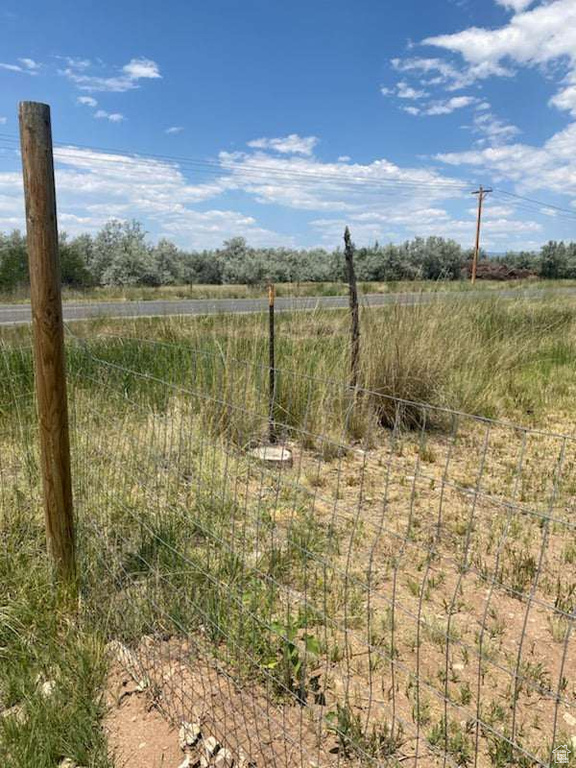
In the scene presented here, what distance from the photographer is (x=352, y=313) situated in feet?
17.1

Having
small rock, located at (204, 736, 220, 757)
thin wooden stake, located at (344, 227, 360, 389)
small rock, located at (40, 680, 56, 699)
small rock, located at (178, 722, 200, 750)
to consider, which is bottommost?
small rock, located at (178, 722, 200, 750)

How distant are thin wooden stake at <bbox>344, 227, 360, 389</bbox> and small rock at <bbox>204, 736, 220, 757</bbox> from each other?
11.5ft

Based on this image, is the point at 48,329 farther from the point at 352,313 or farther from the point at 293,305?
the point at 293,305

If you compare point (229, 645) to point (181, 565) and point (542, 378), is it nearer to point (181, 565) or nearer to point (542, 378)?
point (181, 565)

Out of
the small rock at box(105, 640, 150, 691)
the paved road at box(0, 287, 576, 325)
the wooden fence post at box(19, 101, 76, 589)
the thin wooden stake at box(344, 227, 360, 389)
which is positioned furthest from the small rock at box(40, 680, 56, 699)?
the paved road at box(0, 287, 576, 325)

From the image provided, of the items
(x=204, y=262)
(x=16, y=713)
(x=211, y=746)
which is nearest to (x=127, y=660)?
(x=16, y=713)

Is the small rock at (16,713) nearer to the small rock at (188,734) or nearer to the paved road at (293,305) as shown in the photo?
the small rock at (188,734)

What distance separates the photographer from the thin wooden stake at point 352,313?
5.05 meters

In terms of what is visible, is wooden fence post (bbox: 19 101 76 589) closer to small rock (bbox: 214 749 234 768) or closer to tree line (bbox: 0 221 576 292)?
small rock (bbox: 214 749 234 768)

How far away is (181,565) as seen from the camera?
102 inches

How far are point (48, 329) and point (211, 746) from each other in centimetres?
157

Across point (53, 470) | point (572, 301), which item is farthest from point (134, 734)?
point (572, 301)

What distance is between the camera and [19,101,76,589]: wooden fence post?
2.08m

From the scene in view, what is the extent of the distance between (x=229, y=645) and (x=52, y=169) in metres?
1.89
